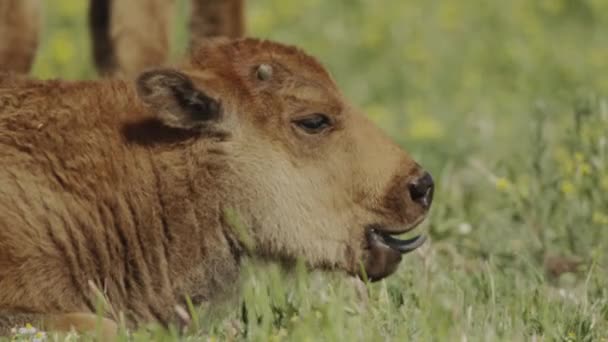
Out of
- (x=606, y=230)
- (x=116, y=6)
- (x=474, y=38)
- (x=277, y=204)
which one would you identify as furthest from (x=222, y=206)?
(x=474, y=38)

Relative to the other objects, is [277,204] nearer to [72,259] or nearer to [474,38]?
[72,259]

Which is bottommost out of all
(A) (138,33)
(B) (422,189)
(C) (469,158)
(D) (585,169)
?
(C) (469,158)

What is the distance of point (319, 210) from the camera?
5.43m

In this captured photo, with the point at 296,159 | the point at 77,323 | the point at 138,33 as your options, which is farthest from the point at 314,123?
the point at 138,33

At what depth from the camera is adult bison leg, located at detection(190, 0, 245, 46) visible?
7.98 m

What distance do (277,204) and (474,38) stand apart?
749 cm

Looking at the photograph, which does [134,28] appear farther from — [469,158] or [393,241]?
[393,241]

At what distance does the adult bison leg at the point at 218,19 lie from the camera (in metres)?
7.98

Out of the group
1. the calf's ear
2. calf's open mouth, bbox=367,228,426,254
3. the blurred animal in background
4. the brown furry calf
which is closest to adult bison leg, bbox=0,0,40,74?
the blurred animal in background

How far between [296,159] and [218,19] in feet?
9.01

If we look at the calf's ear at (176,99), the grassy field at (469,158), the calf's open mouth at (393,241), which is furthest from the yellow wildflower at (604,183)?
the calf's ear at (176,99)

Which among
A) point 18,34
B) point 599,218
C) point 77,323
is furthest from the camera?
point 18,34

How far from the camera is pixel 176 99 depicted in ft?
17.4

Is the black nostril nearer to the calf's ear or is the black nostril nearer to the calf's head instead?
the calf's head
